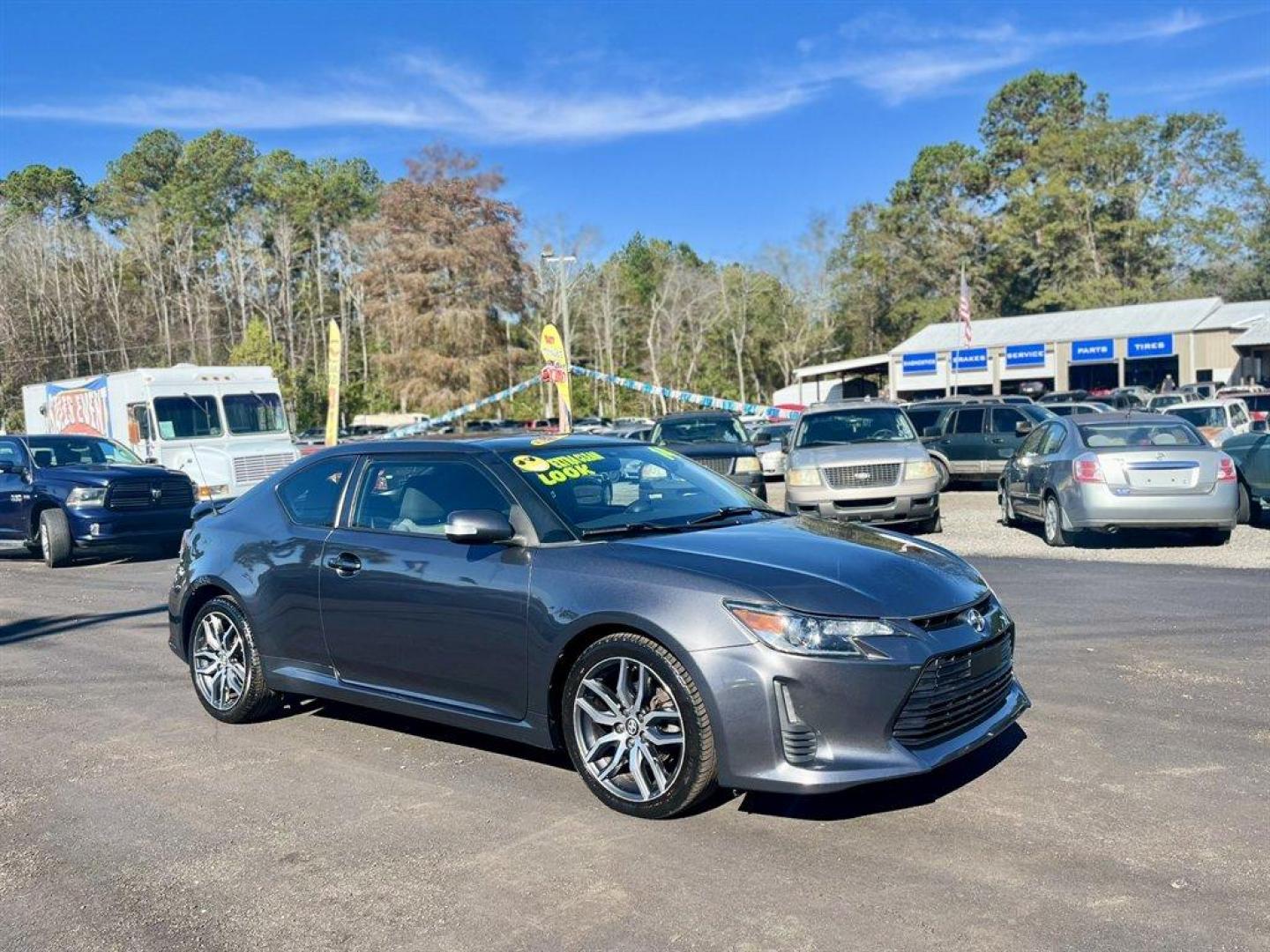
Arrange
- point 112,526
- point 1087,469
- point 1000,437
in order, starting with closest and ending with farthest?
point 1087,469, point 112,526, point 1000,437

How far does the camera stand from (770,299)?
7975 cm

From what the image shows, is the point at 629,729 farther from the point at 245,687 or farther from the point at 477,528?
the point at 245,687

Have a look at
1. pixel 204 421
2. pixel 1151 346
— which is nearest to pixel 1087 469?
pixel 204 421

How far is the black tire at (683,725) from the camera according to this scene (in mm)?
4453


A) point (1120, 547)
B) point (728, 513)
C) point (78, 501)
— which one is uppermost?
point (728, 513)

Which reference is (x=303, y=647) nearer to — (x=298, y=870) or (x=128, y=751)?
(x=128, y=751)

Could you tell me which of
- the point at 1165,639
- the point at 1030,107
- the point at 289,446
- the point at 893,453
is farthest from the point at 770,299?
the point at 1165,639

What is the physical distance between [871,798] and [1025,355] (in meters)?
52.9

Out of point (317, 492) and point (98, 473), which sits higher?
point (317, 492)

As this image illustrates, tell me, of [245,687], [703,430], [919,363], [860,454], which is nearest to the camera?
[245,687]

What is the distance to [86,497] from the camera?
49.7 ft

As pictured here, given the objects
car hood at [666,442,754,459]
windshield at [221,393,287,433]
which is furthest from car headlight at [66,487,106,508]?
car hood at [666,442,754,459]

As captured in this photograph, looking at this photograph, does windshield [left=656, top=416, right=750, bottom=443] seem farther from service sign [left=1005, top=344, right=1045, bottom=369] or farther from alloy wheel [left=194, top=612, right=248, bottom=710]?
service sign [left=1005, top=344, right=1045, bottom=369]

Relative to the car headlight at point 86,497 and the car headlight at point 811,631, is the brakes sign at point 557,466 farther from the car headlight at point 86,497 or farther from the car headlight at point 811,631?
the car headlight at point 86,497
